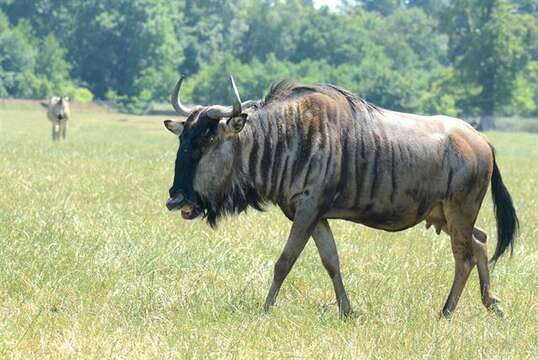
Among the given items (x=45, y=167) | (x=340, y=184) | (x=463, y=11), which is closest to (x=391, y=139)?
(x=340, y=184)

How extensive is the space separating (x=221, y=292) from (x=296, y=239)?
0.72 metres

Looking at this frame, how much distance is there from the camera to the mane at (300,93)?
8414 millimetres

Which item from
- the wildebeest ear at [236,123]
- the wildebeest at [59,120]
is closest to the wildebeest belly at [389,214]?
the wildebeest ear at [236,123]

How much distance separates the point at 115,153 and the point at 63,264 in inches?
742

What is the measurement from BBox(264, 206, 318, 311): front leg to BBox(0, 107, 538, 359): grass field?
249 mm

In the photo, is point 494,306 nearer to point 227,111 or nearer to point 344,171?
point 344,171

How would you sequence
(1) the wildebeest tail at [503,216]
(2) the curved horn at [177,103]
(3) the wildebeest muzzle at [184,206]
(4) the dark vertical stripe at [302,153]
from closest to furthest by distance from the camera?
1. (3) the wildebeest muzzle at [184,206]
2. (4) the dark vertical stripe at [302,153]
3. (2) the curved horn at [177,103]
4. (1) the wildebeest tail at [503,216]

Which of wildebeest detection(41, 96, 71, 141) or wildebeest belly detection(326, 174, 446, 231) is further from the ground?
wildebeest belly detection(326, 174, 446, 231)

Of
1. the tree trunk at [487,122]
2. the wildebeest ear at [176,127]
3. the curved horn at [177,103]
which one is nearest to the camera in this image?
the wildebeest ear at [176,127]

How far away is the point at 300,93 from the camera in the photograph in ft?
27.7

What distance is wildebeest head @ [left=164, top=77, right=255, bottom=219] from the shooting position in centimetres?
793

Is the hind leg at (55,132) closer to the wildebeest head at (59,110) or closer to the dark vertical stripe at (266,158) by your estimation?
the wildebeest head at (59,110)

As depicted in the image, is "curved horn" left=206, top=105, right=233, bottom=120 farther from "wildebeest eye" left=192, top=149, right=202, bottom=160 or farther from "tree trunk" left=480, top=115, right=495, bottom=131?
"tree trunk" left=480, top=115, right=495, bottom=131

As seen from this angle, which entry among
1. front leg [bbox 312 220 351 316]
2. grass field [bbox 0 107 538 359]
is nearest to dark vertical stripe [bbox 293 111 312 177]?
front leg [bbox 312 220 351 316]
